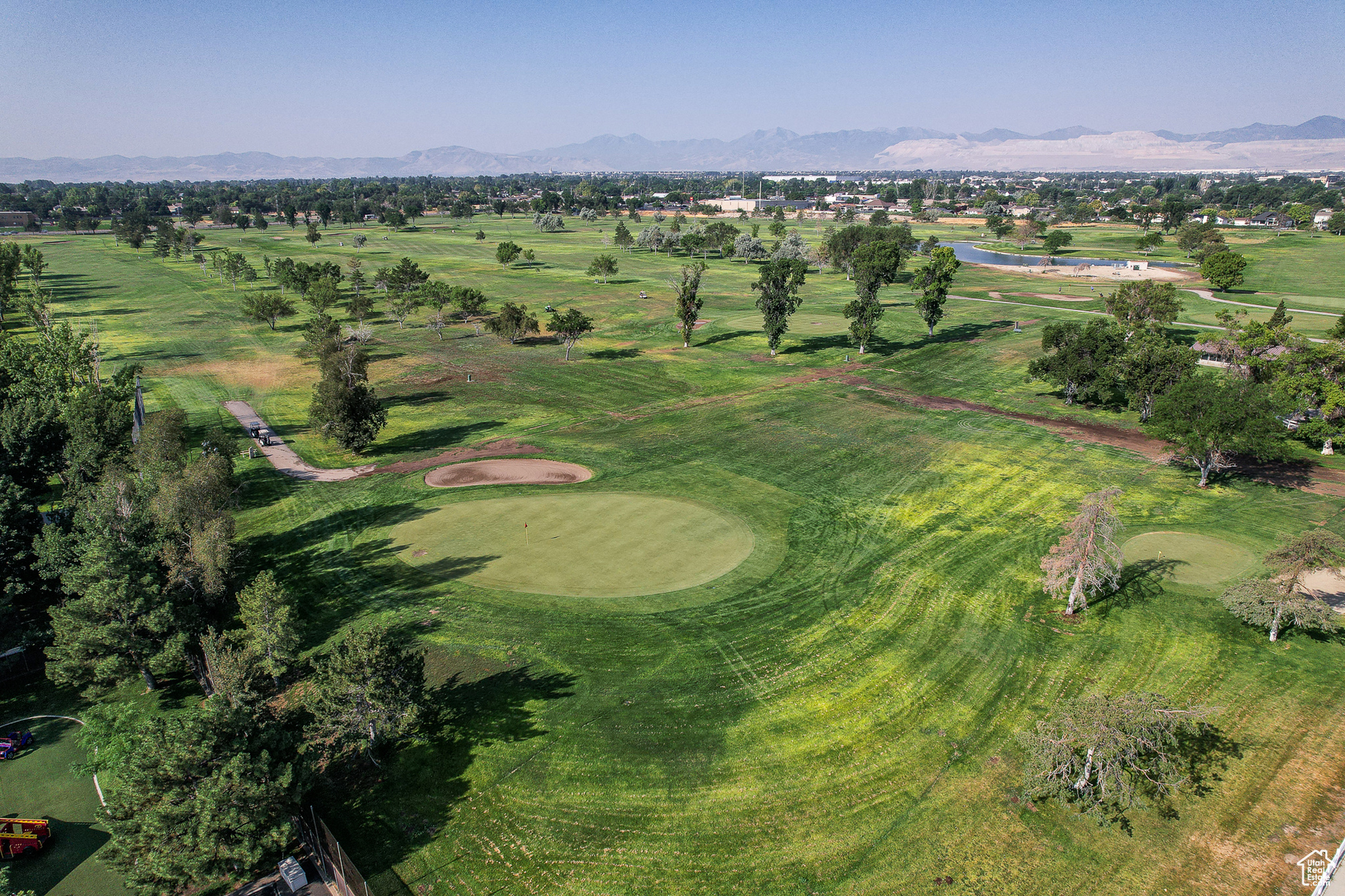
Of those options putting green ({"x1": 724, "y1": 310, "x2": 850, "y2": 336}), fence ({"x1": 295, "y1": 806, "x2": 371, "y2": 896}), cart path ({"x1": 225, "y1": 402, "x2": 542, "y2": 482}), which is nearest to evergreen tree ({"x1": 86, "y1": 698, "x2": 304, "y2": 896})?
fence ({"x1": 295, "y1": 806, "x2": 371, "y2": 896})

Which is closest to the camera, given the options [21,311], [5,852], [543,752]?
[5,852]

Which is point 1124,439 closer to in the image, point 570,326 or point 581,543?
point 581,543

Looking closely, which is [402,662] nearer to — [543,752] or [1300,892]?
[543,752]

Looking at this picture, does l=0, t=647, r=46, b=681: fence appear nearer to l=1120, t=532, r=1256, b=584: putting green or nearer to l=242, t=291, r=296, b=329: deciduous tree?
l=1120, t=532, r=1256, b=584: putting green

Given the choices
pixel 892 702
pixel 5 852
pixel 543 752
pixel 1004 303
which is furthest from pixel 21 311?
pixel 1004 303

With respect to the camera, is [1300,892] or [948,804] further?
[948,804]

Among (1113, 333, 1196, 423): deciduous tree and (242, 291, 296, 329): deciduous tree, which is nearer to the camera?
(1113, 333, 1196, 423): deciduous tree

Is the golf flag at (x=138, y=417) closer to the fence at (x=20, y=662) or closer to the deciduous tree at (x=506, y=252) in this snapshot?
the fence at (x=20, y=662)
